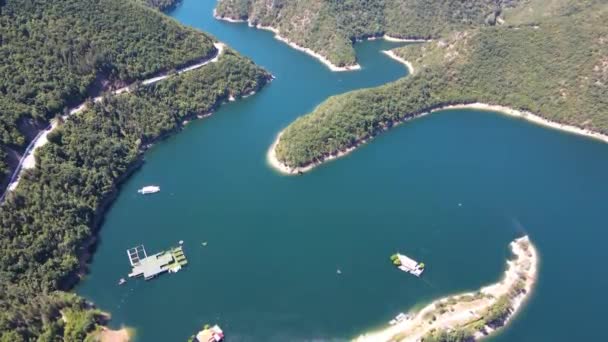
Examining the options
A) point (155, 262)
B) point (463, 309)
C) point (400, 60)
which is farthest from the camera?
point (400, 60)

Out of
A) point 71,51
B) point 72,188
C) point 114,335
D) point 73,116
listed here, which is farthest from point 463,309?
point 71,51

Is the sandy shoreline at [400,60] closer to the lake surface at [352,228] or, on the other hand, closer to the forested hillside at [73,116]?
the lake surface at [352,228]

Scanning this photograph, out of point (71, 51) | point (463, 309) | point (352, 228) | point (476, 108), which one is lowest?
point (463, 309)

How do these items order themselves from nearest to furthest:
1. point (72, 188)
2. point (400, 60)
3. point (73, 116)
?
point (72, 188)
point (73, 116)
point (400, 60)

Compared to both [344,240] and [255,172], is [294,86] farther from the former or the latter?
[344,240]

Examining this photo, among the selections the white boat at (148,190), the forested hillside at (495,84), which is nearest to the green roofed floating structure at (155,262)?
the white boat at (148,190)

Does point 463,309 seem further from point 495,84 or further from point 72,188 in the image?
point 495,84
